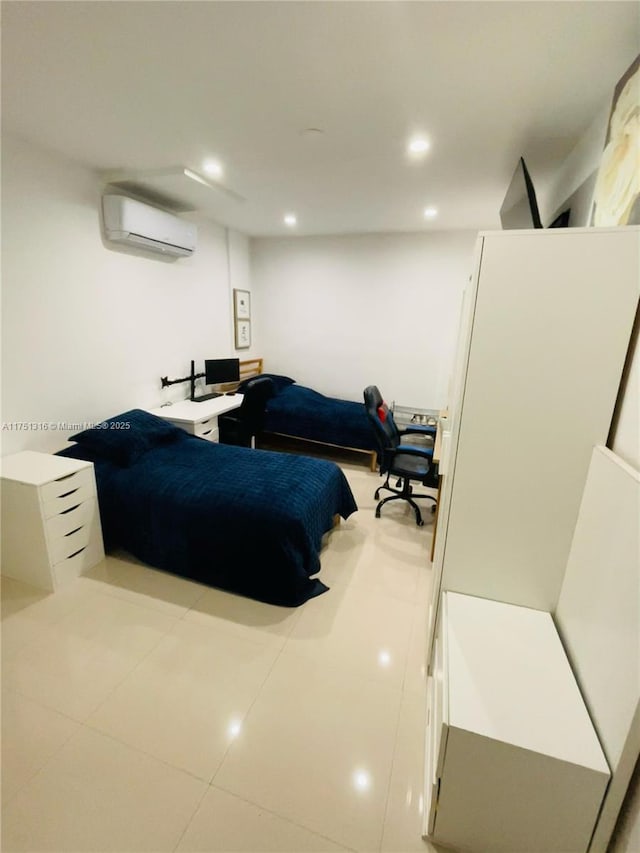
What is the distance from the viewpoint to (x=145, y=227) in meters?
3.06

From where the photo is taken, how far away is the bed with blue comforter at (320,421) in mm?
4172

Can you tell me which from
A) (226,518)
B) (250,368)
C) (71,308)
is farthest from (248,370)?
(226,518)

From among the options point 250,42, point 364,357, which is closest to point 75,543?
point 250,42

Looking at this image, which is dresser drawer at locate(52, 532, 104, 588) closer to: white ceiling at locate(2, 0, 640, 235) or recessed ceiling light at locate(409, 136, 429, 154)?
white ceiling at locate(2, 0, 640, 235)

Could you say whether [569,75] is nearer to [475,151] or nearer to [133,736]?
[475,151]

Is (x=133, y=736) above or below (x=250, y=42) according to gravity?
below

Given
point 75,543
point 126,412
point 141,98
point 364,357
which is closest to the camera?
point 141,98

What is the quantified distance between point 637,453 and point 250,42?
1997mm

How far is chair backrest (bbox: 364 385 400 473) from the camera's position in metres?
3.06

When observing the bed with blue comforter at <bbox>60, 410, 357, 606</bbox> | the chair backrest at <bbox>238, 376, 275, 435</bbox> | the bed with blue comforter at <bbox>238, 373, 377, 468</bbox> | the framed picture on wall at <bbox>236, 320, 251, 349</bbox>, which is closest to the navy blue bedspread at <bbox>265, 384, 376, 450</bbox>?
the bed with blue comforter at <bbox>238, 373, 377, 468</bbox>

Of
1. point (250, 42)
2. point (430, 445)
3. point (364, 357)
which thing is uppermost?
point (250, 42)

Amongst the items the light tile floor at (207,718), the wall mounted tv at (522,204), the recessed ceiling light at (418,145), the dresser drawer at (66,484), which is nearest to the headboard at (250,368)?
the dresser drawer at (66,484)

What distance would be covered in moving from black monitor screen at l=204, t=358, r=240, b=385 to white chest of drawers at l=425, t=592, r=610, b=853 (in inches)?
144

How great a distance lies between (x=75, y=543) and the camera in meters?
2.34
